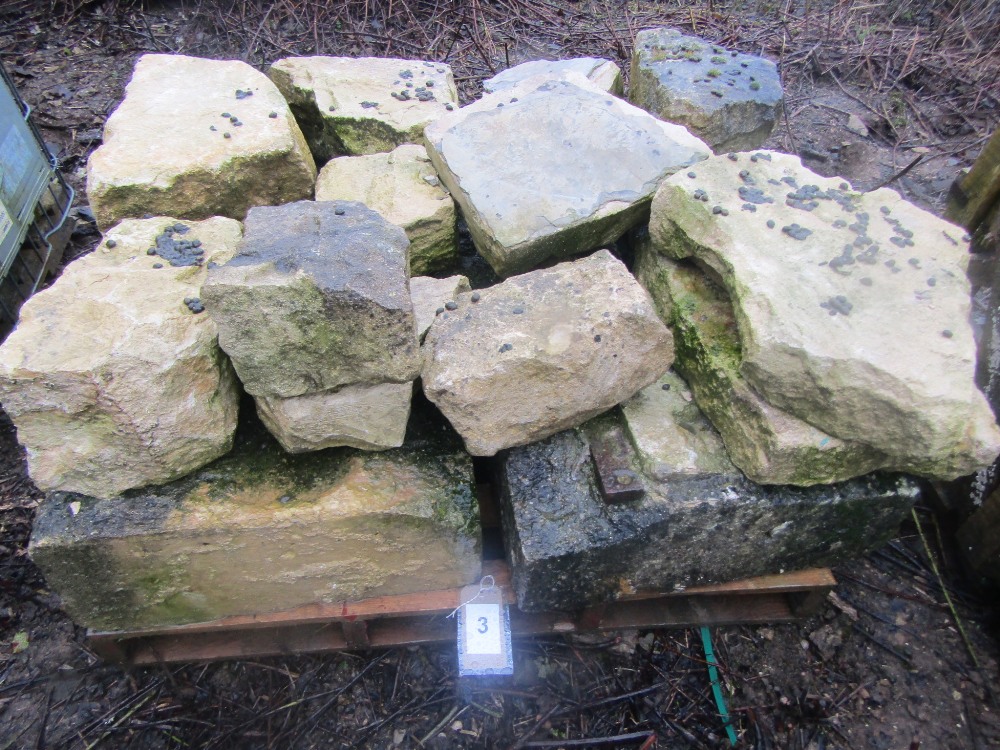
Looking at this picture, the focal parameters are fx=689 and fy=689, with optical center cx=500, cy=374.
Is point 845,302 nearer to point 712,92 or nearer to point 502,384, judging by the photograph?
point 502,384

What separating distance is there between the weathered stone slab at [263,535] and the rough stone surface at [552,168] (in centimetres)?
79

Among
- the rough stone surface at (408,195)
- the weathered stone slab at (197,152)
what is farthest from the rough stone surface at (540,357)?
the weathered stone slab at (197,152)

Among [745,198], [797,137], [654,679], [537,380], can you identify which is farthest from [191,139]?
[797,137]

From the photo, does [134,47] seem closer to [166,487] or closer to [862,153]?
[166,487]

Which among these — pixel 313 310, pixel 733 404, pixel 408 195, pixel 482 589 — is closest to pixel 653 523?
pixel 733 404

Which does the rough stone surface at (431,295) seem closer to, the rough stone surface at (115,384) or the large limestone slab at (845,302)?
the rough stone surface at (115,384)

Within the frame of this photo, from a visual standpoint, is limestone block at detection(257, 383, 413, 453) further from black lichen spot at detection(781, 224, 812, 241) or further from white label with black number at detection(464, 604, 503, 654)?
black lichen spot at detection(781, 224, 812, 241)

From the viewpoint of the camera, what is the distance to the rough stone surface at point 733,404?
1.96m

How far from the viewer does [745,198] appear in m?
2.32

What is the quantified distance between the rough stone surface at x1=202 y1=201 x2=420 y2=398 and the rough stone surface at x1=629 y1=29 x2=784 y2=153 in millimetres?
1728

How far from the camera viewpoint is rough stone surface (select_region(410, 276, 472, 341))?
2.15 meters

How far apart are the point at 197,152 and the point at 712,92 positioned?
215 cm

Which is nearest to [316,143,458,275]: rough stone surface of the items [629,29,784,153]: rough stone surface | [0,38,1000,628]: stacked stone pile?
[0,38,1000,628]: stacked stone pile

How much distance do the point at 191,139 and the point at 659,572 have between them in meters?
2.33
